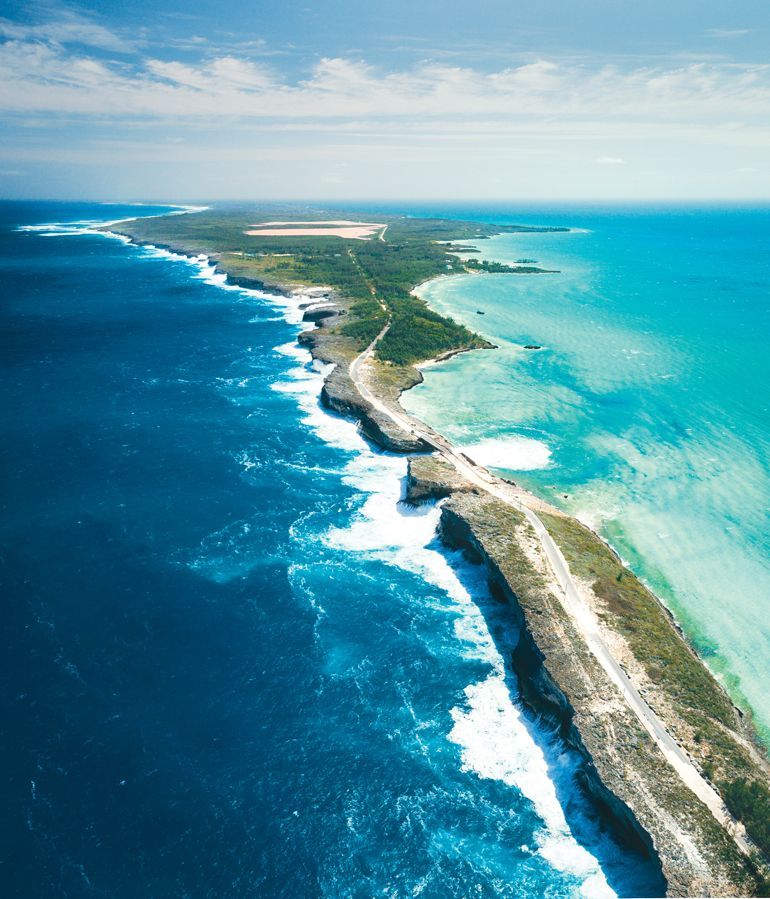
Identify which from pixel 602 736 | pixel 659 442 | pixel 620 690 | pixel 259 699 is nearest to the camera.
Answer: pixel 602 736

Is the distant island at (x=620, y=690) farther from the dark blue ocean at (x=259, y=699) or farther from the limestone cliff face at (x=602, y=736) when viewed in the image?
the dark blue ocean at (x=259, y=699)

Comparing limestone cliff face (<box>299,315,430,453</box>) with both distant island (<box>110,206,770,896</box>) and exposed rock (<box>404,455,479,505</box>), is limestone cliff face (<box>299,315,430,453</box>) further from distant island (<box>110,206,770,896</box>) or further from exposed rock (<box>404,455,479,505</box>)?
exposed rock (<box>404,455,479,505</box>)

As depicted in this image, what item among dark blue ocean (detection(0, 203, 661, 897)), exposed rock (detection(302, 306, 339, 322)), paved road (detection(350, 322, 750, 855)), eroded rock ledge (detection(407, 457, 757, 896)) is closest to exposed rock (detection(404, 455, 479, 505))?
paved road (detection(350, 322, 750, 855))

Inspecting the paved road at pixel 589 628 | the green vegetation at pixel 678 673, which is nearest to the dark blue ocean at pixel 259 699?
the paved road at pixel 589 628

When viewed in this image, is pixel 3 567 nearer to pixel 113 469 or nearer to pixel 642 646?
pixel 113 469

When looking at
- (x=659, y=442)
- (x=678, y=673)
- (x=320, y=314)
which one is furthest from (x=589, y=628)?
(x=320, y=314)

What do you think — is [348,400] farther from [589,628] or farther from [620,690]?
[620,690]
